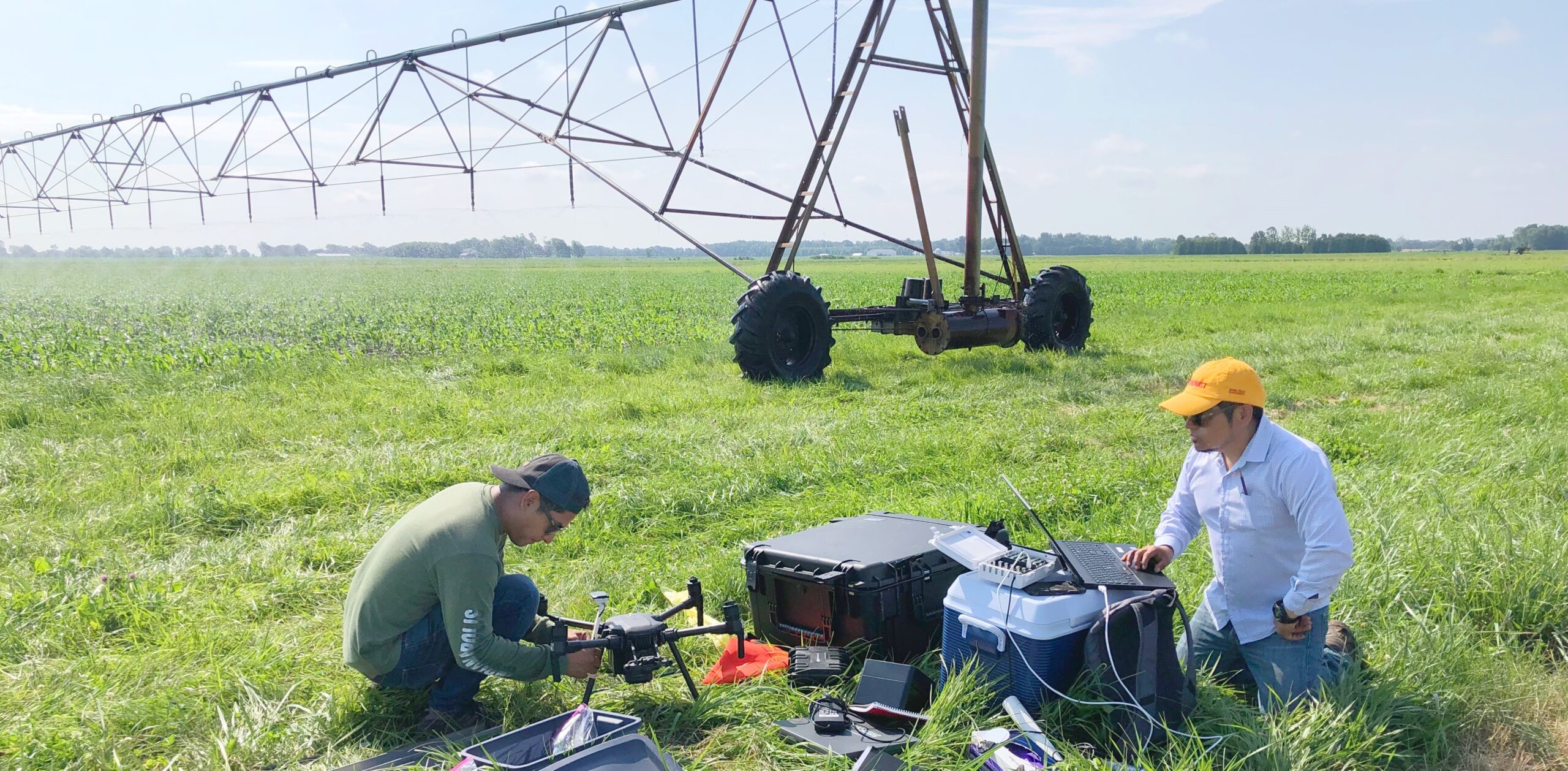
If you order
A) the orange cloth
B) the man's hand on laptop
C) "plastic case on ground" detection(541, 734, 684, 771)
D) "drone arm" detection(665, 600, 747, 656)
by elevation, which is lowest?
the orange cloth

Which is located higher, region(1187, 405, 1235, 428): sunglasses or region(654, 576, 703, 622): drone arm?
region(1187, 405, 1235, 428): sunglasses

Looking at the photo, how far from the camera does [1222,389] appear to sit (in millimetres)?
2930

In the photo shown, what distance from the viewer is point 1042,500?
5449mm

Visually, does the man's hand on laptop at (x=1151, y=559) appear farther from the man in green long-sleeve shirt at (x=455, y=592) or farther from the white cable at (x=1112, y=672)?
the man in green long-sleeve shirt at (x=455, y=592)

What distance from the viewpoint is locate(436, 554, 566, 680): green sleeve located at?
299 cm

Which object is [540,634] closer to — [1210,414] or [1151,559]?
[1151,559]

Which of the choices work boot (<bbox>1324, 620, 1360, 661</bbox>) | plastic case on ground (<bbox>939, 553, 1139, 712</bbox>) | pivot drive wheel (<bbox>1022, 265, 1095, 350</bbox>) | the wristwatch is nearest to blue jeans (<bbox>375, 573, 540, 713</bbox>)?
plastic case on ground (<bbox>939, 553, 1139, 712</bbox>)

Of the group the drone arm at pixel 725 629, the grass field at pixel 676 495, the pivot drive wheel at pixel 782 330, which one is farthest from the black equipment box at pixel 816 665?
the pivot drive wheel at pixel 782 330

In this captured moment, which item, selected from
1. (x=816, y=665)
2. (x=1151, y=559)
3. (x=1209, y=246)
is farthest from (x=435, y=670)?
(x=1209, y=246)

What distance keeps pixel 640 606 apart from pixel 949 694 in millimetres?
1685

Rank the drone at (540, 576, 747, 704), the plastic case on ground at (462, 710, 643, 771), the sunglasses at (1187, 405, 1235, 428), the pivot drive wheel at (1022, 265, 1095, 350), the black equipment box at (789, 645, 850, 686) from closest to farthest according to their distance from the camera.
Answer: the plastic case on ground at (462, 710, 643, 771) < the sunglasses at (1187, 405, 1235, 428) < the drone at (540, 576, 747, 704) < the black equipment box at (789, 645, 850, 686) < the pivot drive wheel at (1022, 265, 1095, 350)

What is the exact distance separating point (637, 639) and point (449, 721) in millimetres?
704

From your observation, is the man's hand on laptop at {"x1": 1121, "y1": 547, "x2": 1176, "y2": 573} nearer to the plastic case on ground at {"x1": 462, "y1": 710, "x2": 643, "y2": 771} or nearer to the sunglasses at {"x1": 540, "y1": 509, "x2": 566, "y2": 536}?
the plastic case on ground at {"x1": 462, "y1": 710, "x2": 643, "y2": 771}

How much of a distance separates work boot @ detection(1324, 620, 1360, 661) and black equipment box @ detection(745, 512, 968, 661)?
126 centimetres
